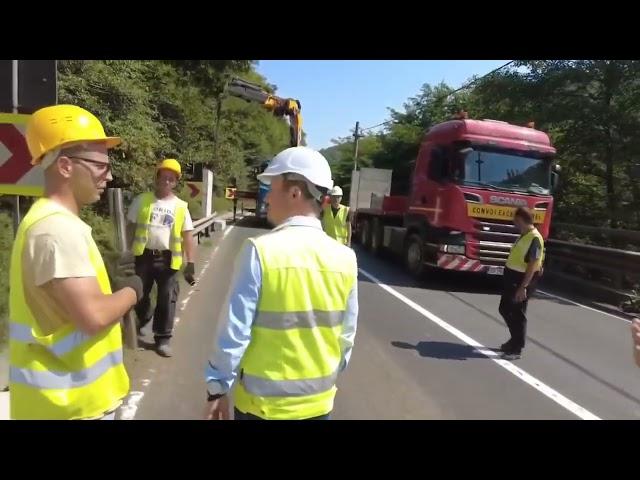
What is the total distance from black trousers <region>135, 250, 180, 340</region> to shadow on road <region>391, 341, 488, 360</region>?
2.69 metres

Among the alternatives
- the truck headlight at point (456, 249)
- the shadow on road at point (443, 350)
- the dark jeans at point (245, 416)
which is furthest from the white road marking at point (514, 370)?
the dark jeans at point (245, 416)

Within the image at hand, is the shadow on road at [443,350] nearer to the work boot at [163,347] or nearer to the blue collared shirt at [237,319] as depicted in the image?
Answer: the work boot at [163,347]

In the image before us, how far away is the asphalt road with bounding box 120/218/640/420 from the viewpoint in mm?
4855

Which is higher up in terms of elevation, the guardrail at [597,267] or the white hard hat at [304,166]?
the white hard hat at [304,166]

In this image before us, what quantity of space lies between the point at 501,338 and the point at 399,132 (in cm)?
2890

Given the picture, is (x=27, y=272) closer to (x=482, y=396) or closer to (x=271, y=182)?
(x=271, y=182)

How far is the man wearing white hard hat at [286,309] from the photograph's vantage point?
86.0 inches

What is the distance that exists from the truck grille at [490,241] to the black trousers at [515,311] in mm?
4239

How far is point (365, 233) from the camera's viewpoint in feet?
61.3

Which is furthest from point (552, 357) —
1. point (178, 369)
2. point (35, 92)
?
point (35, 92)

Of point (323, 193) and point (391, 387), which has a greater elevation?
point (323, 193)

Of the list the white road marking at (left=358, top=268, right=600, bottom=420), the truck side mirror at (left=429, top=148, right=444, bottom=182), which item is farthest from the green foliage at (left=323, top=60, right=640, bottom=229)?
the white road marking at (left=358, top=268, right=600, bottom=420)
